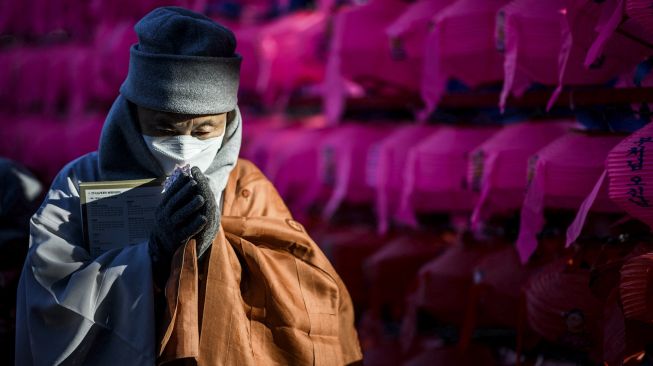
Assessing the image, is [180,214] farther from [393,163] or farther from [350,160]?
[350,160]

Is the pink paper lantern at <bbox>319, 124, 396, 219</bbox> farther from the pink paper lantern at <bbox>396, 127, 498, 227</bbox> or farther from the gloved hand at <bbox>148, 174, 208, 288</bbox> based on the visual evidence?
the gloved hand at <bbox>148, 174, 208, 288</bbox>

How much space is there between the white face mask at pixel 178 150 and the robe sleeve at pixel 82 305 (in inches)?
10.5

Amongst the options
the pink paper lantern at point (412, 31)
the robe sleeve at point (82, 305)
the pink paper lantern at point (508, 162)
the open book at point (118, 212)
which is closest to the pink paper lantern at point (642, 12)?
the pink paper lantern at point (508, 162)

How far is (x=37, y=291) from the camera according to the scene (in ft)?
7.59

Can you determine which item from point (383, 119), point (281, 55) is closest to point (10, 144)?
point (281, 55)

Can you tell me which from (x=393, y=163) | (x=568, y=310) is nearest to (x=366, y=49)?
(x=393, y=163)

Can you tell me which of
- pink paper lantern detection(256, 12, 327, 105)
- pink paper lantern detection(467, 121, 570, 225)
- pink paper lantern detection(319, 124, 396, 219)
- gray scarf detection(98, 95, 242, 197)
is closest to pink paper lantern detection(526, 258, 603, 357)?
pink paper lantern detection(467, 121, 570, 225)

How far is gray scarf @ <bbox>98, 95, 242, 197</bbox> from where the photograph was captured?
246cm

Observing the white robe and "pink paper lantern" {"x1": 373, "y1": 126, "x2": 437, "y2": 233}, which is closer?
the white robe

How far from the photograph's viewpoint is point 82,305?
7.40 feet

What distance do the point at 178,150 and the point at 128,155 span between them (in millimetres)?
164

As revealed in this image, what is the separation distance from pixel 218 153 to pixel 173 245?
0.37 meters

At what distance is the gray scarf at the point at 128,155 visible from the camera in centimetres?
246

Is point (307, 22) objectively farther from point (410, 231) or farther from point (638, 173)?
point (638, 173)
